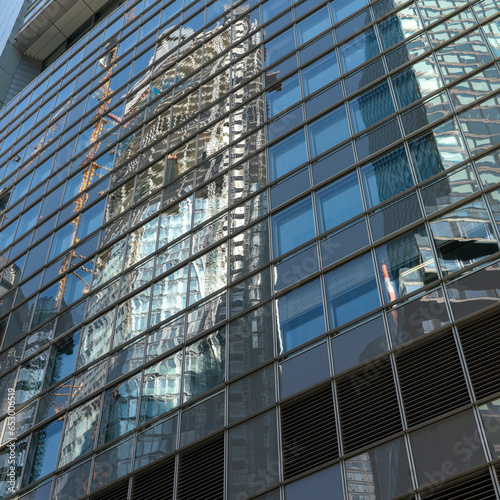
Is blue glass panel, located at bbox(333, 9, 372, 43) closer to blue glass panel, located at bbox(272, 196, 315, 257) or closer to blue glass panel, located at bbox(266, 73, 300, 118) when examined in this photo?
blue glass panel, located at bbox(266, 73, 300, 118)

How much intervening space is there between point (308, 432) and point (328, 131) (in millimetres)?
9871

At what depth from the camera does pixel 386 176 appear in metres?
20.8

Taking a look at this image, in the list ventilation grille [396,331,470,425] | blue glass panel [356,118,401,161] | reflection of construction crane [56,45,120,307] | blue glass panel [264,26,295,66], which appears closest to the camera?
ventilation grille [396,331,470,425]

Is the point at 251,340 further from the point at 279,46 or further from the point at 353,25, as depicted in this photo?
the point at 279,46

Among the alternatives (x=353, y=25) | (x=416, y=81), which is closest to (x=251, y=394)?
(x=416, y=81)

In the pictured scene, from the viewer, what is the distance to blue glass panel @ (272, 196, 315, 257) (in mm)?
21250

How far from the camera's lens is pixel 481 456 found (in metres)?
14.2

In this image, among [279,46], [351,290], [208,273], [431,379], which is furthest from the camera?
[279,46]

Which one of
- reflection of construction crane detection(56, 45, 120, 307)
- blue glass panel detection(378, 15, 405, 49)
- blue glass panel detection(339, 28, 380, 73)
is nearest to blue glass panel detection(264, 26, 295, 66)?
blue glass panel detection(339, 28, 380, 73)

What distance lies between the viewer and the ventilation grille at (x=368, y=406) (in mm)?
16016

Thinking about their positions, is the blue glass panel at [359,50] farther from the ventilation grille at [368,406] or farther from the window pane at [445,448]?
the window pane at [445,448]

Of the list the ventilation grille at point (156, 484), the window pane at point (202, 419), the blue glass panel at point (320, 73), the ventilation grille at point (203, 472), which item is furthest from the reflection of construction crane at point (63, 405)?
the blue glass panel at point (320, 73)

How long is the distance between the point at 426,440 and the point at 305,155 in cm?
1071

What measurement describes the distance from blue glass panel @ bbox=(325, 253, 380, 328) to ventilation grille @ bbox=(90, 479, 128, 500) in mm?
6700
